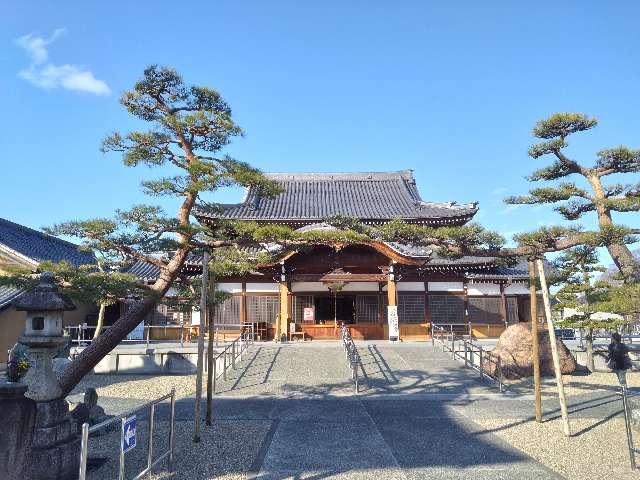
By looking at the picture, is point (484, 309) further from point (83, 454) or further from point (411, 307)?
point (83, 454)

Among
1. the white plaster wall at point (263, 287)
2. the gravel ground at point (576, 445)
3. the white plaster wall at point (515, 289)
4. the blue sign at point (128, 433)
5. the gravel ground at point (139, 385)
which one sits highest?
the white plaster wall at point (263, 287)

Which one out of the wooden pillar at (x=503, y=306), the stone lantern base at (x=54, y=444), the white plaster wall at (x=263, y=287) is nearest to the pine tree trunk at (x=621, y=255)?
the stone lantern base at (x=54, y=444)

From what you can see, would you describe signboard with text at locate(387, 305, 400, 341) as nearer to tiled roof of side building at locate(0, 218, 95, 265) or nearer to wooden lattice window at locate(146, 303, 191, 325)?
wooden lattice window at locate(146, 303, 191, 325)

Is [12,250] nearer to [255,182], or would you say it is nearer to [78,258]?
[78,258]

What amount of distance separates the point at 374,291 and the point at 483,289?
516 centimetres

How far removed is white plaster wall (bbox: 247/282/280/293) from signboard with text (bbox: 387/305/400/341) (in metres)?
5.22

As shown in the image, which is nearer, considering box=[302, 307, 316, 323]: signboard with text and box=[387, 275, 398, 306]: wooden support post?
box=[387, 275, 398, 306]: wooden support post

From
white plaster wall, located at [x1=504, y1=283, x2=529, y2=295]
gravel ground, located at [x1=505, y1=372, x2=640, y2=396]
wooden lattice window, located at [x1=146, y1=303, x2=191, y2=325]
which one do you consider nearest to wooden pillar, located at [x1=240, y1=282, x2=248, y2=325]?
wooden lattice window, located at [x1=146, y1=303, x2=191, y2=325]

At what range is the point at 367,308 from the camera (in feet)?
68.7

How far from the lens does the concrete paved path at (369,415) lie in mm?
5871

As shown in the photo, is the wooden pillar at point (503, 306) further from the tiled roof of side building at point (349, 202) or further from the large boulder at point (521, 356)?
the large boulder at point (521, 356)

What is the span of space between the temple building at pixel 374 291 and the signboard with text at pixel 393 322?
31 cm

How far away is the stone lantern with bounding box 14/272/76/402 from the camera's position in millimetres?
5635

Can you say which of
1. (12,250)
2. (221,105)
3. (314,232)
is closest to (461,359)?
(314,232)
